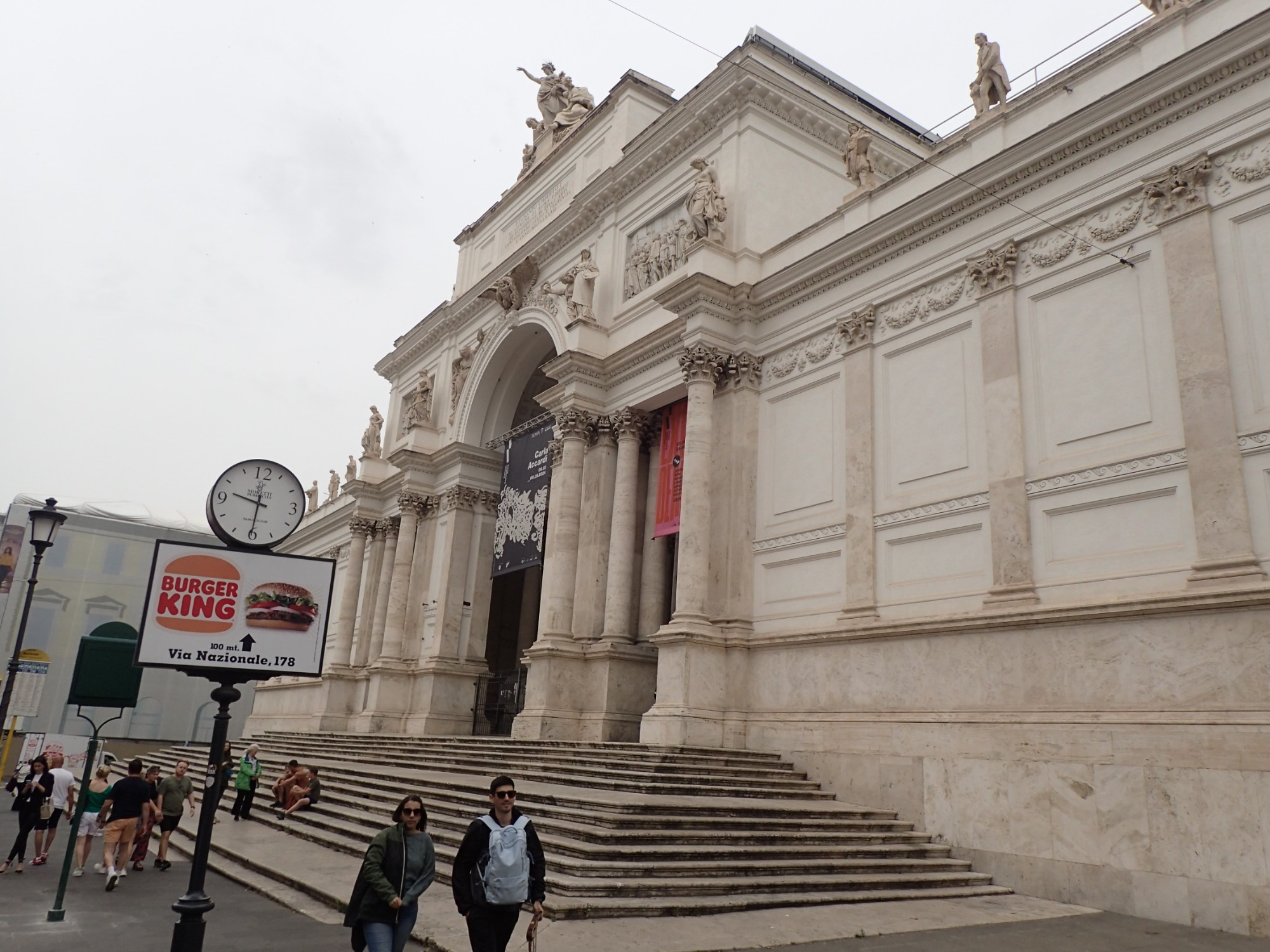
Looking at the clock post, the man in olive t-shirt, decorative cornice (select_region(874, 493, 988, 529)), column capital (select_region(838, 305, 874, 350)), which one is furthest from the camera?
column capital (select_region(838, 305, 874, 350))

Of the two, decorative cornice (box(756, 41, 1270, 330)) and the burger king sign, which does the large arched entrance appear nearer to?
decorative cornice (box(756, 41, 1270, 330))

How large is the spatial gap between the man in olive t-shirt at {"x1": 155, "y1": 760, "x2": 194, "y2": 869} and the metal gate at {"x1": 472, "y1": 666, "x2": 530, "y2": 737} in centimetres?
1400

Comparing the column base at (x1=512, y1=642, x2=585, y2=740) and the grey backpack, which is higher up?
the column base at (x1=512, y1=642, x2=585, y2=740)

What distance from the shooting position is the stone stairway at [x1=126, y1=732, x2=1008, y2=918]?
1043 cm

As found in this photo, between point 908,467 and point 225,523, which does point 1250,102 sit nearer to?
point 908,467

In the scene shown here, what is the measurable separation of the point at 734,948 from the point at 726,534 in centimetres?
1101

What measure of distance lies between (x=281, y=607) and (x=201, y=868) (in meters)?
1.71

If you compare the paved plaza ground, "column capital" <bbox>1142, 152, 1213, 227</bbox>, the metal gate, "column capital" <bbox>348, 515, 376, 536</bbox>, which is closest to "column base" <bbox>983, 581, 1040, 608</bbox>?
the paved plaza ground

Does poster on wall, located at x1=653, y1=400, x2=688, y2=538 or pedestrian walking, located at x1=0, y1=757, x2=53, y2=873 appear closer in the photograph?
pedestrian walking, located at x1=0, y1=757, x2=53, y2=873

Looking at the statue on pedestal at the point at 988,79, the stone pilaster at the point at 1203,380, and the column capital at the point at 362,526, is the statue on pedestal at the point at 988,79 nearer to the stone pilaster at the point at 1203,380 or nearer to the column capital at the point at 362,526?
the stone pilaster at the point at 1203,380

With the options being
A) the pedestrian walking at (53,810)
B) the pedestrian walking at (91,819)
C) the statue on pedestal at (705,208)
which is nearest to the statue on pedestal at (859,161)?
the statue on pedestal at (705,208)

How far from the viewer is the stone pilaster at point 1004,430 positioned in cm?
1393

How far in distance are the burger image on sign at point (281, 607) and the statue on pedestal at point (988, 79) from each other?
47.4ft

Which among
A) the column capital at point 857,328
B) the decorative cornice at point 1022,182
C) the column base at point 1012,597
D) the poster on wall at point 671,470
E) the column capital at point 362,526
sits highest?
the decorative cornice at point 1022,182
